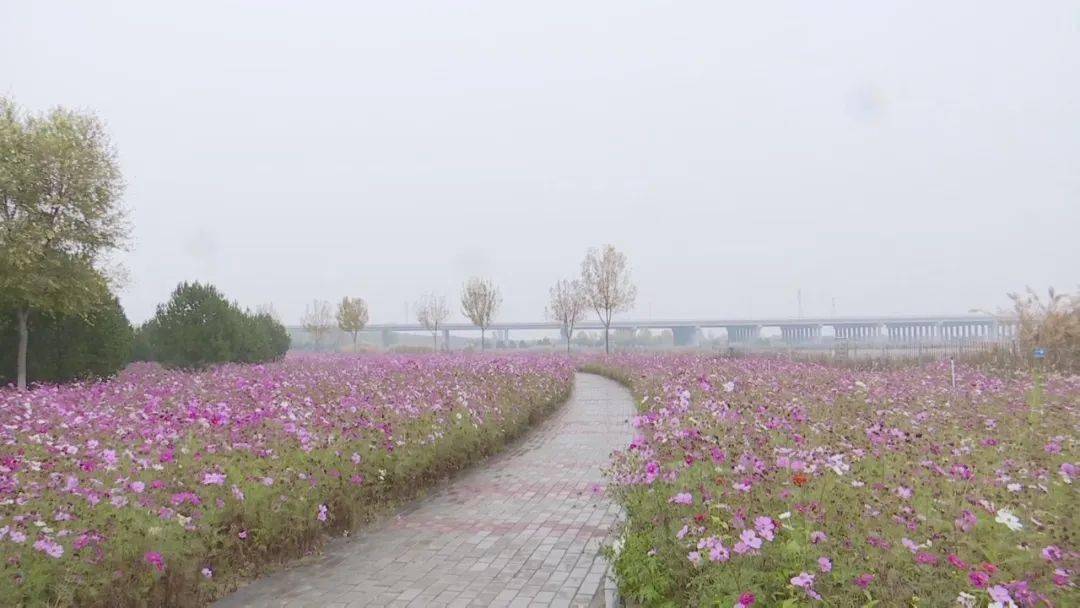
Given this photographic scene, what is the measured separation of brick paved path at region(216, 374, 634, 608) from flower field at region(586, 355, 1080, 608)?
882mm

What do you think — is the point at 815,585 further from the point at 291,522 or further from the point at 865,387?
the point at 865,387

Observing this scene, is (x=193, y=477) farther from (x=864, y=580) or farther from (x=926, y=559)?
(x=926, y=559)

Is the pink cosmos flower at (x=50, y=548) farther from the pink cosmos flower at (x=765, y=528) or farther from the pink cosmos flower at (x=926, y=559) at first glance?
the pink cosmos flower at (x=926, y=559)

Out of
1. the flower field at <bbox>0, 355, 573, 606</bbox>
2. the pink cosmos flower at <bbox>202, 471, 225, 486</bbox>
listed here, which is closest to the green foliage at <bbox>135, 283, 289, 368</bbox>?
the flower field at <bbox>0, 355, 573, 606</bbox>

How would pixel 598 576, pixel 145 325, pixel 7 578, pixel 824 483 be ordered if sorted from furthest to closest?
pixel 145 325 < pixel 598 576 < pixel 824 483 < pixel 7 578

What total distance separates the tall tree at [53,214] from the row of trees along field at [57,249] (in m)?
0.02

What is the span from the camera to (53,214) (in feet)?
52.6

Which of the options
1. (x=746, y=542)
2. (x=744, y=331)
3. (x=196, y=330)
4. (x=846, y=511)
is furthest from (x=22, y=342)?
(x=744, y=331)

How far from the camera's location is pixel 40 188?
15.7m

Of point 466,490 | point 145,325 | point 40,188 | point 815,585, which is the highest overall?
point 40,188

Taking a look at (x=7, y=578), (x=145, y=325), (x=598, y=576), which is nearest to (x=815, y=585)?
(x=598, y=576)

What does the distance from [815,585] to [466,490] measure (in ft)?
18.8

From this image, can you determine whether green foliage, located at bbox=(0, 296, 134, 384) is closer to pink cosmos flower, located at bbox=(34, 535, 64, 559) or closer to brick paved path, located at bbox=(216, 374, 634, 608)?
brick paved path, located at bbox=(216, 374, 634, 608)

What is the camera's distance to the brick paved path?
4.90 metres
